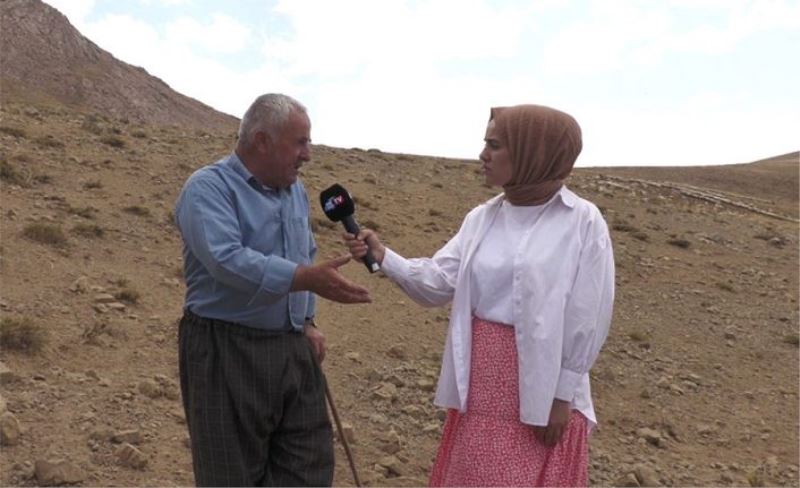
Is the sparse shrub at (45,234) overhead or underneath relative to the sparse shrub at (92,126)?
underneath

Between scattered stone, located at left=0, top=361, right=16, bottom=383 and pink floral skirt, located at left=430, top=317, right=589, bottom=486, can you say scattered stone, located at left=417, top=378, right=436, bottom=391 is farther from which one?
pink floral skirt, located at left=430, top=317, right=589, bottom=486

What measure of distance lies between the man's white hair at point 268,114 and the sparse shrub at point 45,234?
7314 millimetres

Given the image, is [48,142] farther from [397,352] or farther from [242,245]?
[242,245]

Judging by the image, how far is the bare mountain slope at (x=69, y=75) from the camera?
1917 inches

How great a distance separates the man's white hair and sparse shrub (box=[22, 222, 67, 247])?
24.0 feet

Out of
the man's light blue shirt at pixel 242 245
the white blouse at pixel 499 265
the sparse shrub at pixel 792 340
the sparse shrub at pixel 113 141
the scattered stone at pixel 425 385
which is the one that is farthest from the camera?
the sparse shrub at pixel 113 141

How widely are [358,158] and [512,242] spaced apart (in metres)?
17.2

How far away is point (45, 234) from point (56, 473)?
17.0 feet

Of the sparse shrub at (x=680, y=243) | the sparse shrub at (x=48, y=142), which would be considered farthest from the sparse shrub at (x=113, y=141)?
the sparse shrub at (x=680, y=243)

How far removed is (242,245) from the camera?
2758mm

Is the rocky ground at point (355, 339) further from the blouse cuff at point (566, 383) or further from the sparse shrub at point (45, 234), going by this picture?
the blouse cuff at point (566, 383)

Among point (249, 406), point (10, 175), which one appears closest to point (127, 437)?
point (249, 406)

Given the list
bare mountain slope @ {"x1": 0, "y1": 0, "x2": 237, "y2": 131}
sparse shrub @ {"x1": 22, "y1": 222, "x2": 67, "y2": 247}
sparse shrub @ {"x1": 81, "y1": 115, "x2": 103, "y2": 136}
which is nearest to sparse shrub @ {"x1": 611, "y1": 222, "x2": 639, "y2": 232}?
sparse shrub @ {"x1": 81, "y1": 115, "x2": 103, "y2": 136}

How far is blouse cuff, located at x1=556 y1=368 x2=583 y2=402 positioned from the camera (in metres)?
2.71
